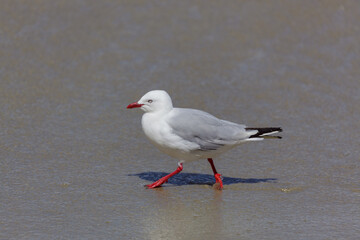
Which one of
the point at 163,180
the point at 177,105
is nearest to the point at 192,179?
the point at 163,180

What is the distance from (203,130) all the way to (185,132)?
0.16 meters

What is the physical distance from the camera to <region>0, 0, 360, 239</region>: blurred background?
4109mm

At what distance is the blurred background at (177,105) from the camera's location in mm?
4109

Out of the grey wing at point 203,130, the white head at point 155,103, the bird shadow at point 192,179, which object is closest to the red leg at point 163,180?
the bird shadow at point 192,179

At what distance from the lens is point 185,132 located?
4.76 meters

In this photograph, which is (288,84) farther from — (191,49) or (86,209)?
(86,209)

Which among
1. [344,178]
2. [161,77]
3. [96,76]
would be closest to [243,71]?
[161,77]

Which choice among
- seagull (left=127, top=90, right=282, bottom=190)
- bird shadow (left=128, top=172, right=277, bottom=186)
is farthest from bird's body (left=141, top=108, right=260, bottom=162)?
bird shadow (left=128, top=172, right=277, bottom=186)

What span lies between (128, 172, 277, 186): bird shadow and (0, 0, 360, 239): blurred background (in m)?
0.02

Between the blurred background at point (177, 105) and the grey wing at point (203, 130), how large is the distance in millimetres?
336

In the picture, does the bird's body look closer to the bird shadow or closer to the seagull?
the seagull

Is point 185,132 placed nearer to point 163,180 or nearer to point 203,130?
point 203,130

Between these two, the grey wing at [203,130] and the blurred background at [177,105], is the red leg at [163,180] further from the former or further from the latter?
the grey wing at [203,130]

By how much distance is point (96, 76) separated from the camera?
6883 mm
